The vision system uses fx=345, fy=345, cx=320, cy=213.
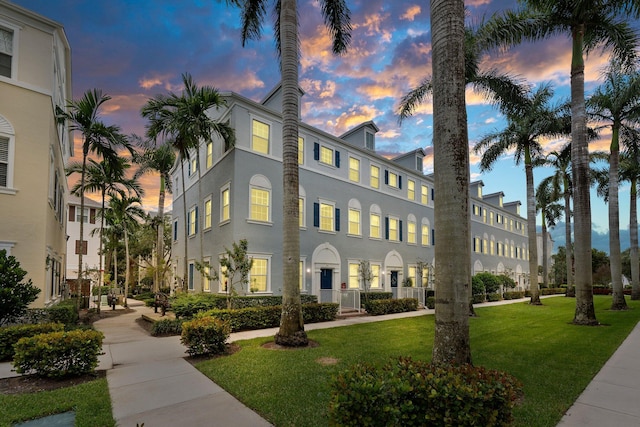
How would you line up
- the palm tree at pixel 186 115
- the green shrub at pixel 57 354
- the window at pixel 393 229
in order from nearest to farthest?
the green shrub at pixel 57 354 < the palm tree at pixel 186 115 < the window at pixel 393 229

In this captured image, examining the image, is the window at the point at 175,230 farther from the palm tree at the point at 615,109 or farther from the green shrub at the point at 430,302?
the palm tree at the point at 615,109

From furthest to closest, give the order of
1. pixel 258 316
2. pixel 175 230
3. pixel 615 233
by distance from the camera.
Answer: pixel 175 230
pixel 615 233
pixel 258 316

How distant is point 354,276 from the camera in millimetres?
22812

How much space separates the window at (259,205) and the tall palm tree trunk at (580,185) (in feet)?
45.3

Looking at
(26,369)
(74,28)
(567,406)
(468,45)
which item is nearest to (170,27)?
(74,28)

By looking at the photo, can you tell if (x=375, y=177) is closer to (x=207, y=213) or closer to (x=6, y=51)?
(x=207, y=213)

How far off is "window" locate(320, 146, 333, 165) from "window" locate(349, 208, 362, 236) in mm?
3649

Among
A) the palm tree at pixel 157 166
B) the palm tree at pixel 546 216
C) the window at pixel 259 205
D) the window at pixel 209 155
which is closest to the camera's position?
the window at pixel 259 205

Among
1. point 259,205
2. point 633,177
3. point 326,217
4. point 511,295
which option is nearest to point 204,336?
point 259,205

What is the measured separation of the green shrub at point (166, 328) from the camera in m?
12.5

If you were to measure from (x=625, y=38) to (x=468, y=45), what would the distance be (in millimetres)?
6615

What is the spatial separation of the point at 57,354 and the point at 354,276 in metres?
17.6

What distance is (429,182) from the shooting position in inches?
1232

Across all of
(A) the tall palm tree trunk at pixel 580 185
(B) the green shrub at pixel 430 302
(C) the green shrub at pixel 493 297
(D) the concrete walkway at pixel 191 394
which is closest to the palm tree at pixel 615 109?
(A) the tall palm tree trunk at pixel 580 185
